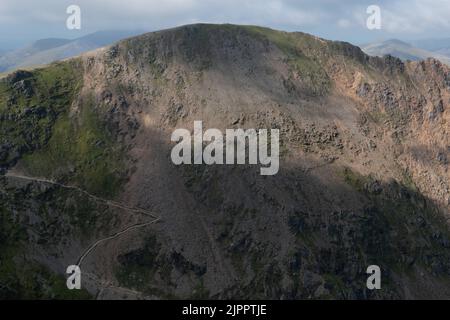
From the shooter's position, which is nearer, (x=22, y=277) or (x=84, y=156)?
(x=22, y=277)

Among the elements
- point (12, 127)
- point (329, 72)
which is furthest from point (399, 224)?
point (12, 127)

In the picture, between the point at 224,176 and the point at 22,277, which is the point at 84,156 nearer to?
the point at 22,277

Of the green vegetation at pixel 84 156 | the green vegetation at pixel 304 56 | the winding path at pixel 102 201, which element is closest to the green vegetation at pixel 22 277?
the winding path at pixel 102 201

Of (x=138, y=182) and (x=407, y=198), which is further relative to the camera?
(x=407, y=198)

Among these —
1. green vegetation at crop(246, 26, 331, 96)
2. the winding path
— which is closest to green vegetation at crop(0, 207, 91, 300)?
→ the winding path

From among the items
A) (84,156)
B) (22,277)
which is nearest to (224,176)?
(84,156)

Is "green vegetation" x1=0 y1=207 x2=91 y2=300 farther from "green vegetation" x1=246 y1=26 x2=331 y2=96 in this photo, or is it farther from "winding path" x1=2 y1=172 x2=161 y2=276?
"green vegetation" x1=246 y1=26 x2=331 y2=96

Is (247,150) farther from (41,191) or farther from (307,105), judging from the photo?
(41,191)

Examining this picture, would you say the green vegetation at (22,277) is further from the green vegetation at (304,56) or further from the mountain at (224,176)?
the green vegetation at (304,56)
